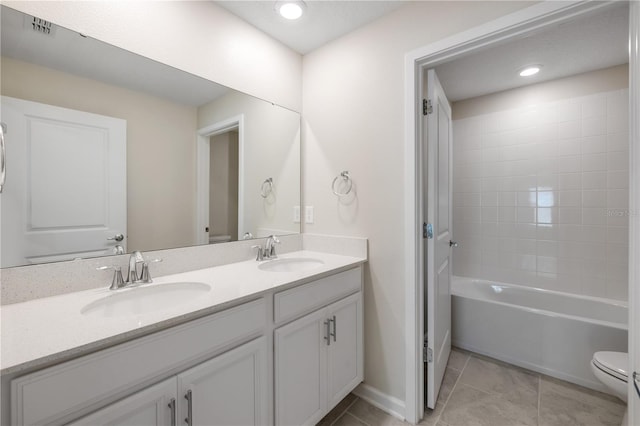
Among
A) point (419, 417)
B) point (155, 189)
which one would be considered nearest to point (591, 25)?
point (419, 417)

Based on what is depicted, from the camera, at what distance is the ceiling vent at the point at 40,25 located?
3.49 ft

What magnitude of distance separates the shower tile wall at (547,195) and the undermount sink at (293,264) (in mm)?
1983

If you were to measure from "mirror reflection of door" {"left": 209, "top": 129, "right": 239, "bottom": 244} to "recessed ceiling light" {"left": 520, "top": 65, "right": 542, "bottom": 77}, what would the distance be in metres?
2.33

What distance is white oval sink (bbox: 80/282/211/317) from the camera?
1.07 m

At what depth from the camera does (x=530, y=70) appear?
226 cm

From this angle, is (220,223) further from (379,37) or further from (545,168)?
(545,168)

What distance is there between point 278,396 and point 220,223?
0.97m

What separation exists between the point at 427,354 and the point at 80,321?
5.49 feet

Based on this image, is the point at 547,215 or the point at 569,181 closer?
the point at 569,181

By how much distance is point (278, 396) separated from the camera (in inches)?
48.3

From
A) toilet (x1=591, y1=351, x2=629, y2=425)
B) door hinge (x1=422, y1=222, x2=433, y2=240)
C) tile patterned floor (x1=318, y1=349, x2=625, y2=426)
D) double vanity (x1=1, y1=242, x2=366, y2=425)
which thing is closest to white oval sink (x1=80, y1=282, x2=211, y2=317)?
double vanity (x1=1, y1=242, x2=366, y2=425)

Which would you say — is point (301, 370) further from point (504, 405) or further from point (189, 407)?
point (504, 405)

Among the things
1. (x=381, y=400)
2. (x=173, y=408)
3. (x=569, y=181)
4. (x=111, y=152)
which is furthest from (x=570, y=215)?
(x=111, y=152)

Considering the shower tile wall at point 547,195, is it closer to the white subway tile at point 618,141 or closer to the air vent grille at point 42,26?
the white subway tile at point 618,141
